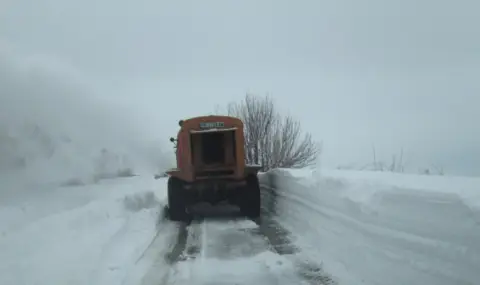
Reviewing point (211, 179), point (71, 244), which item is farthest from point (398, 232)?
point (211, 179)

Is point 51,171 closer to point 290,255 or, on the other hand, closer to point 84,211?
point 84,211

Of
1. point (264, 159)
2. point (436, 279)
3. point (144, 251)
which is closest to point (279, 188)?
point (144, 251)

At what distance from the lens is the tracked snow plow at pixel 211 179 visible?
16438 millimetres

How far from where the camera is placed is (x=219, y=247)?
10516 millimetres

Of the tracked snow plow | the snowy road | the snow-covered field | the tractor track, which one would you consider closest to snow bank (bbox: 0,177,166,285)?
the snow-covered field

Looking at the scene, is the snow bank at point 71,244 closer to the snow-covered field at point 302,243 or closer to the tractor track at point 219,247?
the snow-covered field at point 302,243

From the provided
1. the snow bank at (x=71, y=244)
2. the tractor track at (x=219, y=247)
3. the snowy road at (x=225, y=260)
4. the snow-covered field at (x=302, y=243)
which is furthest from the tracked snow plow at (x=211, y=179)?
the snowy road at (x=225, y=260)

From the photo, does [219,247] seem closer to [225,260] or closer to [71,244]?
[225,260]

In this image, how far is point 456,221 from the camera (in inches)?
205

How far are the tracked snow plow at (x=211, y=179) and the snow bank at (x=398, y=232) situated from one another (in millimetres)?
5571

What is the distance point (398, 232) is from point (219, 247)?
4731 millimetres

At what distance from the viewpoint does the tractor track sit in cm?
771

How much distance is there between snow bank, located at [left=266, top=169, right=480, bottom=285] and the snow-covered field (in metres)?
0.01

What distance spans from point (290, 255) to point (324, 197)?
72.9 inches
